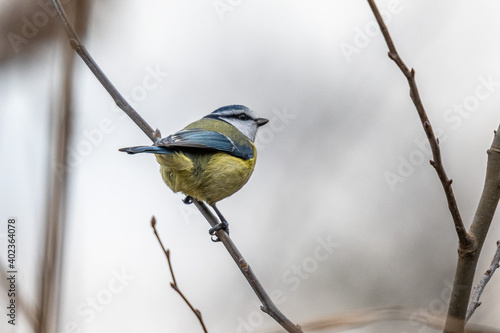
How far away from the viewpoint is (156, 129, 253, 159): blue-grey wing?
261cm

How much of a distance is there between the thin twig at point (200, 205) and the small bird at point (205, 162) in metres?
0.10

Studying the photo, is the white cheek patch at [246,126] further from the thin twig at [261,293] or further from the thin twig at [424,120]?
the thin twig at [424,120]

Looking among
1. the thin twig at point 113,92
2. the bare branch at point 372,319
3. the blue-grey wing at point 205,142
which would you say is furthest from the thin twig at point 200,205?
the bare branch at point 372,319

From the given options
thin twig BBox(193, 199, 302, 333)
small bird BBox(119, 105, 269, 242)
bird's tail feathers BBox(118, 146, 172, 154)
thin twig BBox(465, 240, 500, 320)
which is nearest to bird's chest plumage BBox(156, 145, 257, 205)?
small bird BBox(119, 105, 269, 242)

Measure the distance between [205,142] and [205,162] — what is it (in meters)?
0.12

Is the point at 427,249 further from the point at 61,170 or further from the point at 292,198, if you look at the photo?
the point at 61,170

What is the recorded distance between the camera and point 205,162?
9.32ft

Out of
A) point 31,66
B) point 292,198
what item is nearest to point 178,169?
point 292,198

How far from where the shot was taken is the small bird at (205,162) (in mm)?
2689

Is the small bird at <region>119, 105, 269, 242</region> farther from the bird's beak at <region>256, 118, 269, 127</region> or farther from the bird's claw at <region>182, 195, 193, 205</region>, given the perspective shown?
the bird's beak at <region>256, 118, 269, 127</region>

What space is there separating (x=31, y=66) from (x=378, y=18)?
2.77ft

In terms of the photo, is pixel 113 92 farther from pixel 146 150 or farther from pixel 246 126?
pixel 246 126

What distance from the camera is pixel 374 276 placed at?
3.75 metres

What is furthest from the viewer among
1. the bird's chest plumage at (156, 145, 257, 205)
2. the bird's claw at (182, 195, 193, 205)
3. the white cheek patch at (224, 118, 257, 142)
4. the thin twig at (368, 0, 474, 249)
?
the white cheek patch at (224, 118, 257, 142)
